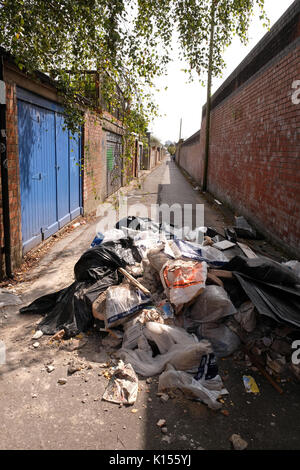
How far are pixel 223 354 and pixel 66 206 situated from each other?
542cm

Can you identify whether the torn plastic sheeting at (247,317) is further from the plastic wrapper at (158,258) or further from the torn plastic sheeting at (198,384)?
the plastic wrapper at (158,258)

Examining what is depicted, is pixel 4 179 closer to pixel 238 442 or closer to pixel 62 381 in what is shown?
pixel 62 381

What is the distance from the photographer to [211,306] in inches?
129

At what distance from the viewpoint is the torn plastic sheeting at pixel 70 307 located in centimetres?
348

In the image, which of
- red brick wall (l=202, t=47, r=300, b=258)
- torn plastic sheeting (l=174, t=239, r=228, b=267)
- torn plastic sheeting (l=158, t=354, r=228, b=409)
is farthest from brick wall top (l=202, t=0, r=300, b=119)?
torn plastic sheeting (l=158, t=354, r=228, b=409)

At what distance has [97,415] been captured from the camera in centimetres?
245

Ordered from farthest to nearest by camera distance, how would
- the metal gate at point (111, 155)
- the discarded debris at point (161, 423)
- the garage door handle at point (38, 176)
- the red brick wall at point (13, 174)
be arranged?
the metal gate at point (111, 155) → the garage door handle at point (38, 176) → the red brick wall at point (13, 174) → the discarded debris at point (161, 423)

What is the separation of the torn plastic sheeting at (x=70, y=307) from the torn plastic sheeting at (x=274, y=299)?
1502mm

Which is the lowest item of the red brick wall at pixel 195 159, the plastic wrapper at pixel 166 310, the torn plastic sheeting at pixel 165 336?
the torn plastic sheeting at pixel 165 336

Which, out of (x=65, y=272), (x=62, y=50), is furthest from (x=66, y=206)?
(x=62, y=50)

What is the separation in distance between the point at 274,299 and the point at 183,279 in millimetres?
875

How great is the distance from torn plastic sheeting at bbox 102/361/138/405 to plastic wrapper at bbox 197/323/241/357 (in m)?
0.80

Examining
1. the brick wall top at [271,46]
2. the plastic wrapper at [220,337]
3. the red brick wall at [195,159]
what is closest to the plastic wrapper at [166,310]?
the plastic wrapper at [220,337]

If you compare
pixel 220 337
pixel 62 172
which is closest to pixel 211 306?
pixel 220 337
